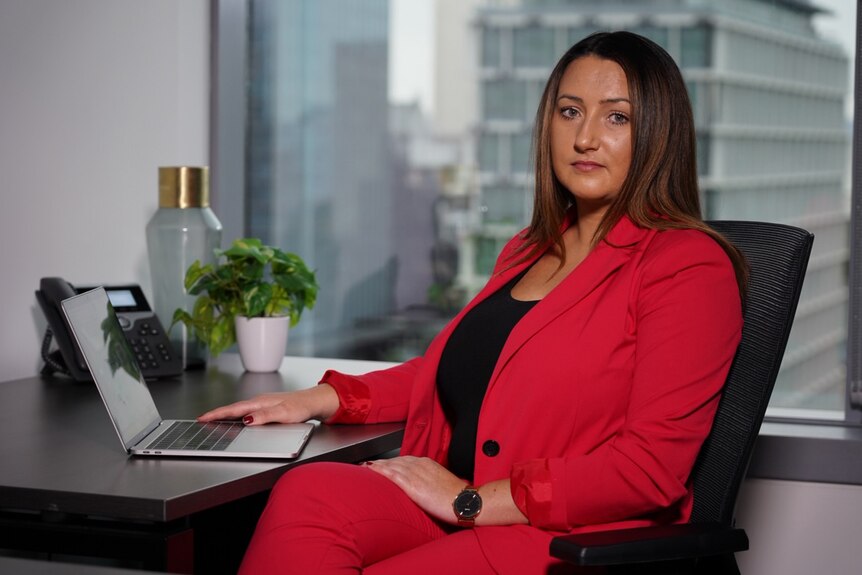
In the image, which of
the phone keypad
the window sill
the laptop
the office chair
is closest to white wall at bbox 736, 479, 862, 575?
the window sill

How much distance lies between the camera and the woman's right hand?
189cm

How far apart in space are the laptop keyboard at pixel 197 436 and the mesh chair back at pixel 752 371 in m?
0.77

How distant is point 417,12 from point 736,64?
87cm

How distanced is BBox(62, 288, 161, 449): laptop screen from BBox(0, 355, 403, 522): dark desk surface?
56 millimetres

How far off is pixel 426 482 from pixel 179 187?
1.17 m

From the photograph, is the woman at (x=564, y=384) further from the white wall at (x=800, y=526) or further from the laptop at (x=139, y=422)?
the white wall at (x=800, y=526)

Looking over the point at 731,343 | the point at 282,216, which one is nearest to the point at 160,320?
the point at 282,216

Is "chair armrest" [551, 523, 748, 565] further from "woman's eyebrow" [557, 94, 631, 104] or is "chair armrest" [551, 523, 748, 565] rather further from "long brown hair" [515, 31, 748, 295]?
"woman's eyebrow" [557, 94, 631, 104]

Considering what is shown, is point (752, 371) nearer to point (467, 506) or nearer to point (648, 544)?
point (648, 544)

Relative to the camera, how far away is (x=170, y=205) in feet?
8.46

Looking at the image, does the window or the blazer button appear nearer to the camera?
the blazer button

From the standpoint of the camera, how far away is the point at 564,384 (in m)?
1.71

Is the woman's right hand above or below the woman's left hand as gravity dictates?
above

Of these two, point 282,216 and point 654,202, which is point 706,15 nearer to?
point 654,202
